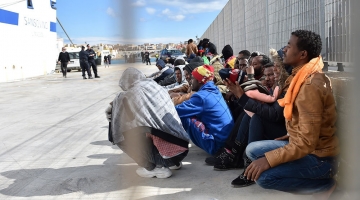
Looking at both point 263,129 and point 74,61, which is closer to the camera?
point 263,129

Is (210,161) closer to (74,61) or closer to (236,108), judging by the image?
(236,108)

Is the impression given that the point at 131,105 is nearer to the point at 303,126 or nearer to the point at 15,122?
the point at 303,126

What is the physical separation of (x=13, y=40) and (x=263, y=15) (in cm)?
1748

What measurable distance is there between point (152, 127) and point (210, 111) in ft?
2.51

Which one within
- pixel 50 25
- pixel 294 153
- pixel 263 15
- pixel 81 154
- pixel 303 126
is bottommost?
pixel 81 154

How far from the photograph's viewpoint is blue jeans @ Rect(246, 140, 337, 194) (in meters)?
2.71

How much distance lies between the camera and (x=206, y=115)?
4.21 metres

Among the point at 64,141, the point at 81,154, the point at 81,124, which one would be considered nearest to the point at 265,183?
the point at 81,154

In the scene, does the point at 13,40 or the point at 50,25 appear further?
the point at 50,25

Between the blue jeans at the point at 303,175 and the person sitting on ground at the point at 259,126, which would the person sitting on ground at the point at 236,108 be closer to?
the person sitting on ground at the point at 259,126

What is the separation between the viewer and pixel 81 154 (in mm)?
5000

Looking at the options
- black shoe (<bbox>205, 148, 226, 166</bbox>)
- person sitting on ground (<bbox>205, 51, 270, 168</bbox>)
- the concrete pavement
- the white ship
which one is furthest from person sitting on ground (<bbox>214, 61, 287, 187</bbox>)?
the white ship

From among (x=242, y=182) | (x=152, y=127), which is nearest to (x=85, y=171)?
(x=152, y=127)

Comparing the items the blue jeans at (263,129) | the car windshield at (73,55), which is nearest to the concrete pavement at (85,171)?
the blue jeans at (263,129)
